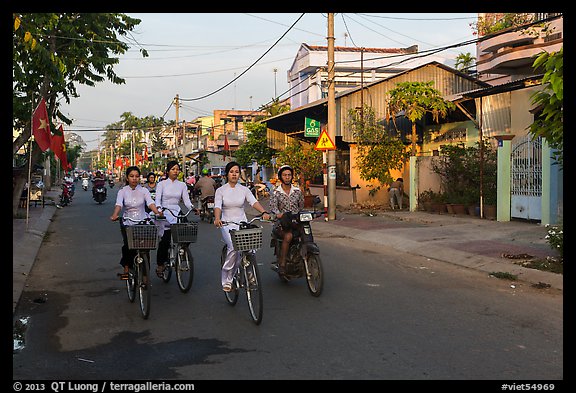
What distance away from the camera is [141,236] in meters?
7.25

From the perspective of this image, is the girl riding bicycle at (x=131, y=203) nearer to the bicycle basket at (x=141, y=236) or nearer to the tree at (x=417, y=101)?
the bicycle basket at (x=141, y=236)

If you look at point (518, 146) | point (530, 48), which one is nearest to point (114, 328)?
point (518, 146)

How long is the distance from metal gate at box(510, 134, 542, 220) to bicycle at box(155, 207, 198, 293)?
10457mm

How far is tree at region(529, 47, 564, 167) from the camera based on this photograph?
297 inches

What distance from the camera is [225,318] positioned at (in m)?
7.03

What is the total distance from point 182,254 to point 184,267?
0.67 feet

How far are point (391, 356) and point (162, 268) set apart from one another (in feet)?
15.8

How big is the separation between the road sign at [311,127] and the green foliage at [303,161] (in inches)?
34.2

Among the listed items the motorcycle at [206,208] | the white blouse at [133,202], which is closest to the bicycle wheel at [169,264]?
the white blouse at [133,202]

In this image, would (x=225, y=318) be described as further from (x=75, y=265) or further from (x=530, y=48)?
(x=530, y=48)

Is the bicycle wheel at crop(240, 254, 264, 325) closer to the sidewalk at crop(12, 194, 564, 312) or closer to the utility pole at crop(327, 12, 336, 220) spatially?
the sidewalk at crop(12, 194, 564, 312)

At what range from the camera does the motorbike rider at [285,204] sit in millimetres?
8539

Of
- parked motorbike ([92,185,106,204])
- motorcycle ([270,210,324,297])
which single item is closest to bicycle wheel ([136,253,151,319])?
motorcycle ([270,210,324,297])
